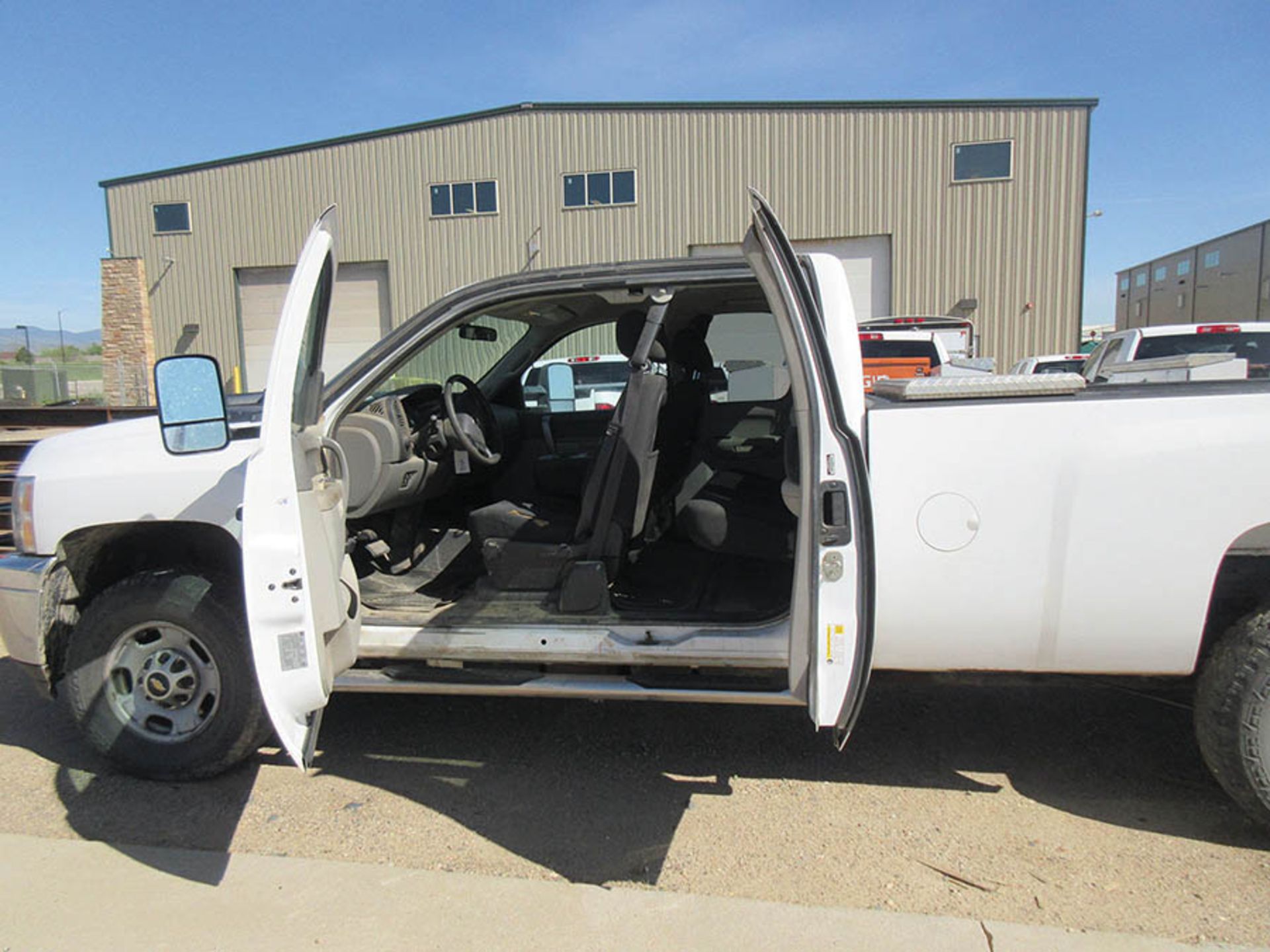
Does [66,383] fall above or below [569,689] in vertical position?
above

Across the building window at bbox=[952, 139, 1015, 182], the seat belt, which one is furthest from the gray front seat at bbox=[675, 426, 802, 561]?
the building window at bbox=[952, 139, 1015, 182]

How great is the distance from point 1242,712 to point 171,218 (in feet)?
88.8

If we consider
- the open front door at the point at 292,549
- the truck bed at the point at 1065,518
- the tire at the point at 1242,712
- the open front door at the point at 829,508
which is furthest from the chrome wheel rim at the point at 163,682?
the tire at the point at 1242,712

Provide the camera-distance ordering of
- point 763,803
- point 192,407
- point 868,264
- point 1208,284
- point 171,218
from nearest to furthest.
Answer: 1. point 192,407
2. point 763,803
3. point 1208,284
4. point 868,264
5. point 171,218

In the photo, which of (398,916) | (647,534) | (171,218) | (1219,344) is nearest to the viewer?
(398,916)

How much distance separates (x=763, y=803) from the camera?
3.16 meters

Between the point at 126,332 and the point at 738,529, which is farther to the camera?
the point at 126,332

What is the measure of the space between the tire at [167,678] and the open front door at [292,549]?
620 millimetres

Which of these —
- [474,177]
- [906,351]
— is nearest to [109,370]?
[474,177]

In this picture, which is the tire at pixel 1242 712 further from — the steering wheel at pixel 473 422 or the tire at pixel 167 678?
the tire at pixel 167 678

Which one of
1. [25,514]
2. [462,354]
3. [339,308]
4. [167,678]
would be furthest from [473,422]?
[339,308]

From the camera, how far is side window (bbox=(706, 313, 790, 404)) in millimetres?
4023

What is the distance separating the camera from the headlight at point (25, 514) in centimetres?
324

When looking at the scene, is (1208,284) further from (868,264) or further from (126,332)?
(126,332)
